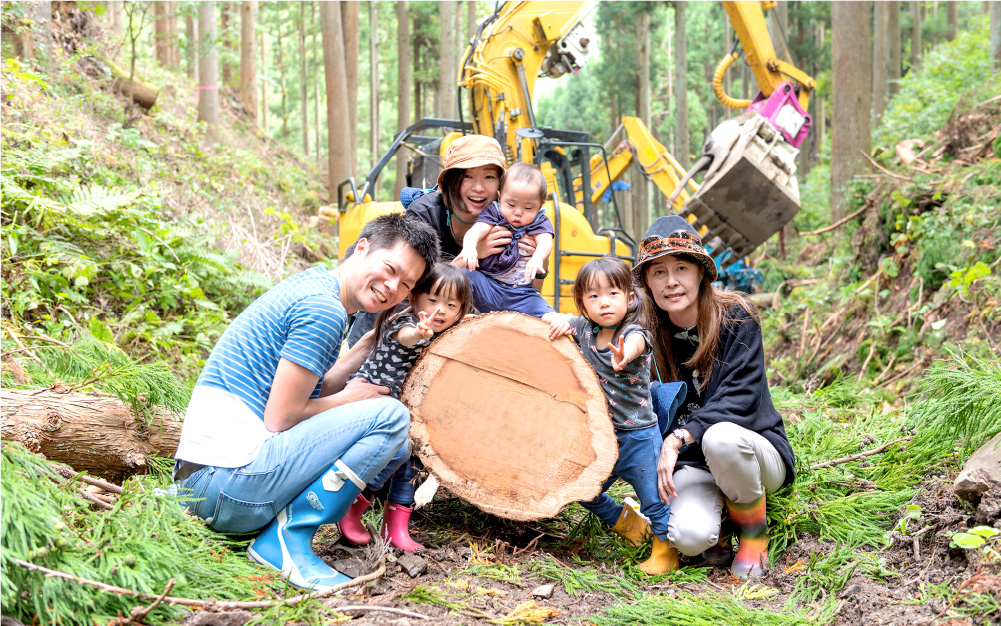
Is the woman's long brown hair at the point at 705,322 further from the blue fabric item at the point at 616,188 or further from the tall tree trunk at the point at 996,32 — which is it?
the tall tree trunk at the point at 996,32

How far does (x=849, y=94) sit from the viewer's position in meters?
8.12

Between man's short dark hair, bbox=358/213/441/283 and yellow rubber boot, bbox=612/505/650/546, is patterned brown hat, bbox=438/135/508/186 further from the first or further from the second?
yellow rubber boot, bbox=612/505/650/546

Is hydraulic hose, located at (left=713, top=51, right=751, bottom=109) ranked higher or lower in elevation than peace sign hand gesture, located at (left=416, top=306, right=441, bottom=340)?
higher

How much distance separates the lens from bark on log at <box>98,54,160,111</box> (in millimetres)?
9352

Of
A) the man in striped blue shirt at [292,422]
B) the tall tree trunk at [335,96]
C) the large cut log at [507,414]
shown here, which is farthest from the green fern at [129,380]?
the tall tree trunk at [335,96]

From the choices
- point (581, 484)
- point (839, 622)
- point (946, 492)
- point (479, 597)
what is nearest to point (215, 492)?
point (479, 597)

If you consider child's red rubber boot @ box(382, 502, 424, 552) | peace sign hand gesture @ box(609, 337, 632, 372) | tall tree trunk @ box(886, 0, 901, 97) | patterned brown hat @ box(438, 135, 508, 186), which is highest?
Answer: tall tree trunk @ box(886, 0, 901, 97)

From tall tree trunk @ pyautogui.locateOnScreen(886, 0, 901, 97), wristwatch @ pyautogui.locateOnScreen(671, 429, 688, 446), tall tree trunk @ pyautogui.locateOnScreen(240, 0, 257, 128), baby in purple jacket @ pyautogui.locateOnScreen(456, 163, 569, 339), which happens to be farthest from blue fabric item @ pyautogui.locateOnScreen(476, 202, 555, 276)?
tall tree trunk @ pyautogui.locateOnScreen(886, 0, 901, 97)

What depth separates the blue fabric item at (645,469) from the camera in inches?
113

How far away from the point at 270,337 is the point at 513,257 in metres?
1.41

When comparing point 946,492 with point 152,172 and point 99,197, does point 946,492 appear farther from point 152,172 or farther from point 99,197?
point 152,172

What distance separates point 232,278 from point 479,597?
14.1ft

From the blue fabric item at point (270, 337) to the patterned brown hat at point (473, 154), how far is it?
3.75 ft

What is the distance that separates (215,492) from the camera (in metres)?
2.37
